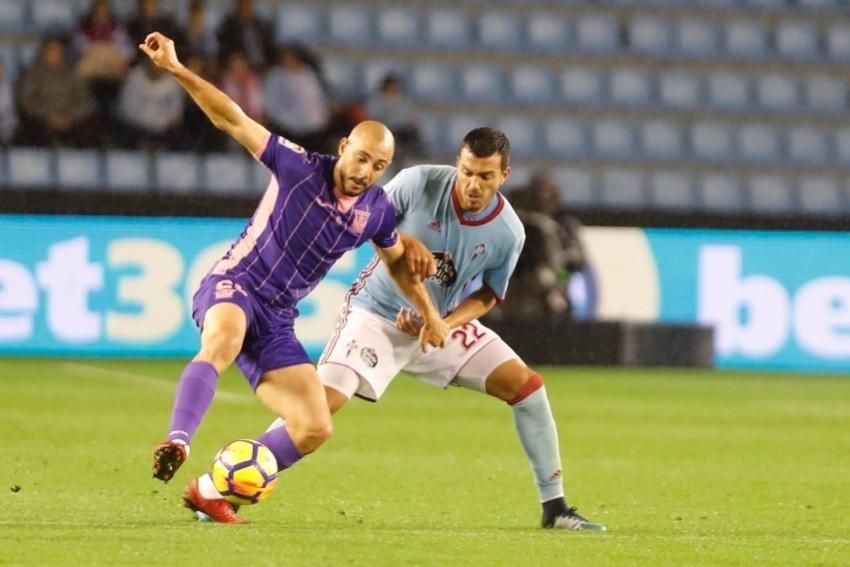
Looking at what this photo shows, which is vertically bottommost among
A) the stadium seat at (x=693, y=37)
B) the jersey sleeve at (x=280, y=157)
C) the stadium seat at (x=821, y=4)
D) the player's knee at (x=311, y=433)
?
the player's knee at (x=311, y=433)

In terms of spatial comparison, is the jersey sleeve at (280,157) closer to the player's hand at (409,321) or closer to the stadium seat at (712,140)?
the player's hand at (409,321)

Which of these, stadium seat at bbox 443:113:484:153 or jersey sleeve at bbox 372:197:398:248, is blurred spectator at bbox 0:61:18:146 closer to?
stadium seat at bbox 443:113:484:153

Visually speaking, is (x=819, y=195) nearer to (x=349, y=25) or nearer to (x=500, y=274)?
(x=349, y=25)

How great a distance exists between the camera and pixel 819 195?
64.7 ft

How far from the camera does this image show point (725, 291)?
54.9 ft

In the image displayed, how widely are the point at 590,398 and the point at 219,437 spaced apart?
13.6ft

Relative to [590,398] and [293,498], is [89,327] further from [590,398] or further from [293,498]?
[293,498]

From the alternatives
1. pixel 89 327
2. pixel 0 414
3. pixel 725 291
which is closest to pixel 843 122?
pixel 725 291

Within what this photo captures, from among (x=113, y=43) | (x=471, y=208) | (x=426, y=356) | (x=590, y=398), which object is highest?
(x=113, y=43)

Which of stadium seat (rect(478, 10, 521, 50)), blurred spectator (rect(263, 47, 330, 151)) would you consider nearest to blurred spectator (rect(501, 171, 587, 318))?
blurred spectator (rect(263, 47, 330, 151))

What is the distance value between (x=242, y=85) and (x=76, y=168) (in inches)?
68.2

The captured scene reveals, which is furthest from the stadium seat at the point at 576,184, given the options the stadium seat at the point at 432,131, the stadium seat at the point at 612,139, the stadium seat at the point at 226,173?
the stadium seat at the point at 226,173

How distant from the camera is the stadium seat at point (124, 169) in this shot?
1686 cm

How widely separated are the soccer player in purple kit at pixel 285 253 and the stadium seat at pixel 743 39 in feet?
46.9
